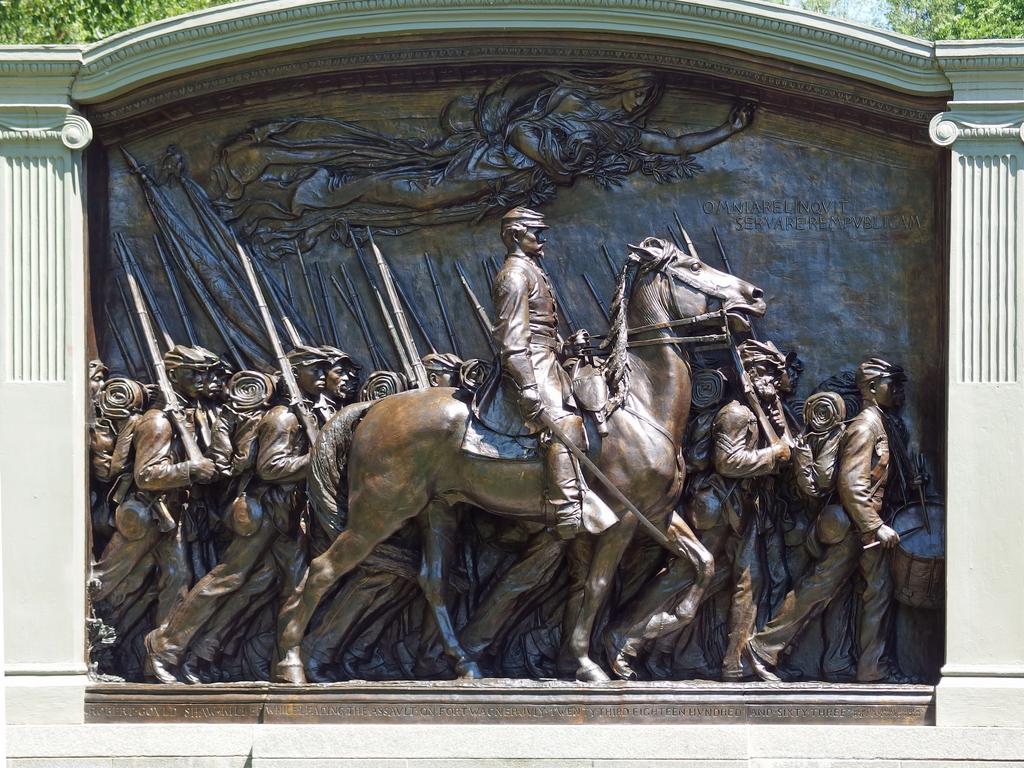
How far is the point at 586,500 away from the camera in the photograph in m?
12.0

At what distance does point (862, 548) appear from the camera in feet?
40.3

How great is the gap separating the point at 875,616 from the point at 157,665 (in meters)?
4.55

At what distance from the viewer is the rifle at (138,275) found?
1294 cm

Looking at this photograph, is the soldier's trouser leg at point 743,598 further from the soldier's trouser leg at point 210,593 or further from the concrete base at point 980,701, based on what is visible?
the soldier's trouser leg at point 210,593

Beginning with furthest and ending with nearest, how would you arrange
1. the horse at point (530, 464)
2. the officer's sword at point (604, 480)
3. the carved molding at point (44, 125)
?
the carved molding at point (44, 125)
the horse at point (530, 464)
the officer's sword at point (604, 480)

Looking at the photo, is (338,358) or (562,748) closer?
(562,748)

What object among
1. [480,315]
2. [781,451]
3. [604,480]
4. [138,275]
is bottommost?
[604,480]

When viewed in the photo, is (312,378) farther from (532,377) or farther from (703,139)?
(703,139)

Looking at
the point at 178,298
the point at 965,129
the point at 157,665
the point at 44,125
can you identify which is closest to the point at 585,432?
the point at 178,298

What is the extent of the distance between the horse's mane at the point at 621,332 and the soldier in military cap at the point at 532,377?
0.28 meters

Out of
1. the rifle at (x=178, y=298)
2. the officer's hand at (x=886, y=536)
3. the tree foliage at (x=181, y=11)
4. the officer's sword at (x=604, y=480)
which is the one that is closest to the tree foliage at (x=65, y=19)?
the tree foliage at (x=181, y=11)

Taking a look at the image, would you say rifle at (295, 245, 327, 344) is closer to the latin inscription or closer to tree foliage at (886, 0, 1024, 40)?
the latin inscription

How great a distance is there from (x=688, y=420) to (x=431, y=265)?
77.8 inches

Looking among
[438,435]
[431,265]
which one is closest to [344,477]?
[438,435]
